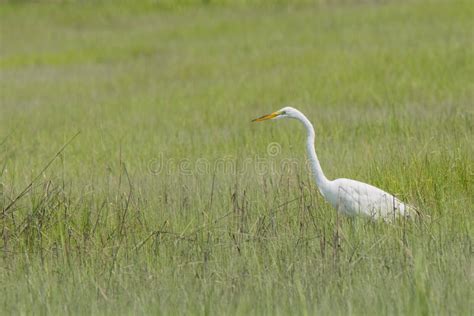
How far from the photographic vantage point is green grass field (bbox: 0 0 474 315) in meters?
4.47

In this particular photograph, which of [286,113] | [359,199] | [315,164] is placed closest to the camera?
[359,199]

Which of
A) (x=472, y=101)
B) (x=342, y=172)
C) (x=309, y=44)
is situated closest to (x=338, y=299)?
(x=342, y=172)

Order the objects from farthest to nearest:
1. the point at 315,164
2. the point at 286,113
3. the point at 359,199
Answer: the point at 286,113
the point at 315,164
the point at 359,199

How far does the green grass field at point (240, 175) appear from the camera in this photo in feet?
14.7

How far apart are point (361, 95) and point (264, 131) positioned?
298cm

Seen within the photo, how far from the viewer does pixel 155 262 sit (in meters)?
5.10

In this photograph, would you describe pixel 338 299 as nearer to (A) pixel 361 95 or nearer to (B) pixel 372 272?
(B) pixel 372 272

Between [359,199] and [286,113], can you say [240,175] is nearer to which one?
[286,113]

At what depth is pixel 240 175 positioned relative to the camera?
7.21 m

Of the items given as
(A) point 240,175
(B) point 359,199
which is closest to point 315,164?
(B) point 359,199

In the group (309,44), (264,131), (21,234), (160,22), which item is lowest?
(21,234)

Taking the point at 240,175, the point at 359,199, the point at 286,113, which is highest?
the point at 286,113

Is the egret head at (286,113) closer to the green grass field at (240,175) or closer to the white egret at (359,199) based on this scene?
the white egret at (359,199)

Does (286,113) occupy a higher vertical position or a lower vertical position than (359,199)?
higher
